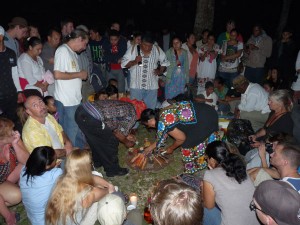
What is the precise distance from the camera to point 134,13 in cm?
1850

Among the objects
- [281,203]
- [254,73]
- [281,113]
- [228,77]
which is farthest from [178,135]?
[254,73]

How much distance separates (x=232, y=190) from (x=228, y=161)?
30 centimetres

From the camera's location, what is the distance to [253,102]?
5855mm

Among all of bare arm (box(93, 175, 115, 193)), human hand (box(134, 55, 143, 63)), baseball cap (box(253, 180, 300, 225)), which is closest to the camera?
baseball cap (box(253, 180, 300, 225))

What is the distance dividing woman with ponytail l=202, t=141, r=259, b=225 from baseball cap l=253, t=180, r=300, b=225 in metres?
0.78

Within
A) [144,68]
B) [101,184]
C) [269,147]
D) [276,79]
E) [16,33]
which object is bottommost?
[101,184]

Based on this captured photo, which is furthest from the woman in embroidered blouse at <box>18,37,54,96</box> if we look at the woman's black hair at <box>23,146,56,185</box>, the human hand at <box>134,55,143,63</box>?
the woman's black hair at <box>23,146,56,185</box>

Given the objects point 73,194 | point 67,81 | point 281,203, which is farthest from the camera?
point 67,81

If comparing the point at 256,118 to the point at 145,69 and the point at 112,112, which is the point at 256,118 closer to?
the point at 145,69

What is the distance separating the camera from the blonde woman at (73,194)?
2938 millimetres

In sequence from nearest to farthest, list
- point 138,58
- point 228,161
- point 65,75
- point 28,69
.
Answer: point 228,161 < point 65,75 < point 28,69 < point 138,58

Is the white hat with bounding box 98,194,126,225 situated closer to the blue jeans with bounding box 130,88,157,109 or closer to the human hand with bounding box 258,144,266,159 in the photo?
the human hand with bounding box 258,144,266,159

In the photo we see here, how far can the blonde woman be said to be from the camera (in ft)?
9.64

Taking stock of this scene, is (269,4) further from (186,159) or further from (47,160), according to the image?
(47,160)
